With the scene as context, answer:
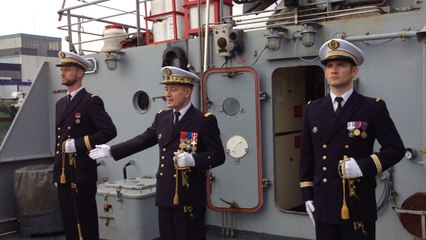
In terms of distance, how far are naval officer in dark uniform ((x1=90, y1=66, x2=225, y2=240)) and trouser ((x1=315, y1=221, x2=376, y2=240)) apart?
88 centimetres

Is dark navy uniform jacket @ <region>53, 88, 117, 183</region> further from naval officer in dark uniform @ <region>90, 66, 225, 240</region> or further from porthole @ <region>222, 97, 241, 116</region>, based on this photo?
porthole @ <region>222, 97, 241, 116</region>

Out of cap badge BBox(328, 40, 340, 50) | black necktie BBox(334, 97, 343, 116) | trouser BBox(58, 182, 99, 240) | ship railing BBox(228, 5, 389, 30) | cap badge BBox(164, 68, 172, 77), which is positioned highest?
ship railing BBox(228, 5, 389, 30)

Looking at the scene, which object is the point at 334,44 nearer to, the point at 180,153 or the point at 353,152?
the point at 353,152

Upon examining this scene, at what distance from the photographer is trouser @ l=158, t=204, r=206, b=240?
3211 millimetres

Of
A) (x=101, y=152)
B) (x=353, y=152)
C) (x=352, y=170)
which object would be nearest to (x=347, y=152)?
(x=353, y=152)

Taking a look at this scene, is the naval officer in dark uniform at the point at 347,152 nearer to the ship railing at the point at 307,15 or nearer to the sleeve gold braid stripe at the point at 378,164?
the sleeve gold braid stripe at the point at 378,164

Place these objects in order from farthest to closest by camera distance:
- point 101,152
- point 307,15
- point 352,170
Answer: point 307,15 → point 101,152 → point 352,170

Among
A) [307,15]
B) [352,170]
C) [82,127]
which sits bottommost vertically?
[352,170]

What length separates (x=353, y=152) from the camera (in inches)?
104

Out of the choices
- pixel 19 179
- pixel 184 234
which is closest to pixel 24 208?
pixel 19 179

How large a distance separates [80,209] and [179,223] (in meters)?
1.07

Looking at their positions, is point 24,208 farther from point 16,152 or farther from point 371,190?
point 371,190

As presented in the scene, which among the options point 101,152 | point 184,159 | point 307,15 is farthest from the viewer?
point 307,15

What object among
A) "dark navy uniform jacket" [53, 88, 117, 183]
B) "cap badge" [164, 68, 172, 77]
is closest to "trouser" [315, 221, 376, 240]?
"cap badge" [164, 68, 172, 77]
